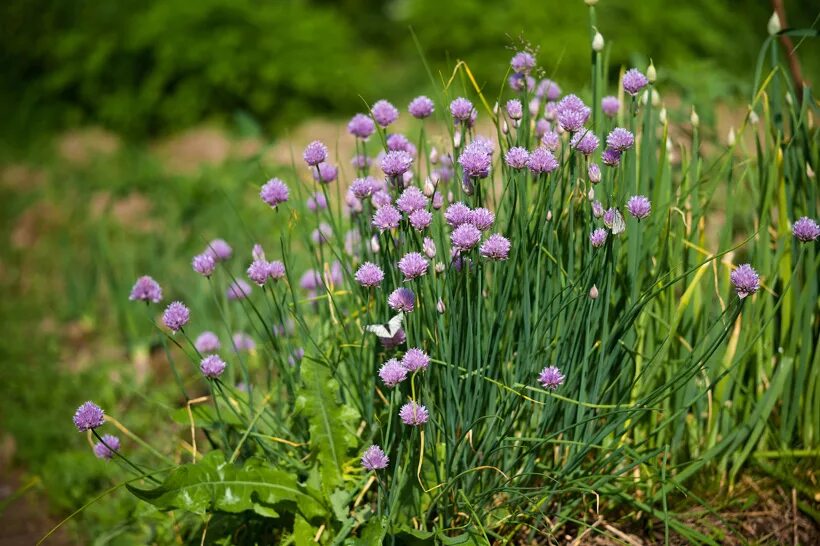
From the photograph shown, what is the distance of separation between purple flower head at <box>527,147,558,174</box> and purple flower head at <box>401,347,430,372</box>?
438 mm

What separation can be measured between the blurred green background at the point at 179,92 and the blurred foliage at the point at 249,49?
13mm

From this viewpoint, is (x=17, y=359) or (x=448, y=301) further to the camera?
(x=17, y=359)

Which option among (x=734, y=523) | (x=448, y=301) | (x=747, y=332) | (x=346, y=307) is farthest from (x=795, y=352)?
(x=346, y=307)

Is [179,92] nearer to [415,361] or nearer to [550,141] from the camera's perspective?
[550,141]

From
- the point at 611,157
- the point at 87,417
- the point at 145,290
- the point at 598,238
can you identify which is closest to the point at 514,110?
the point at 611,157

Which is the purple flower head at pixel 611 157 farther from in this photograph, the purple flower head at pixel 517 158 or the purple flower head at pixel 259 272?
the purple flower head at pixel 259 272

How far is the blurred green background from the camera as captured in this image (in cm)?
423

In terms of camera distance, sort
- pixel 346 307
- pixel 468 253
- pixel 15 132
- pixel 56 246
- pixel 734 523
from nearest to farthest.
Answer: pixel 468 253, pixel 734 523, pixel 346 307, pixel 56 246, pixel 15 132

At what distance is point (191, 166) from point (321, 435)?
3985mm

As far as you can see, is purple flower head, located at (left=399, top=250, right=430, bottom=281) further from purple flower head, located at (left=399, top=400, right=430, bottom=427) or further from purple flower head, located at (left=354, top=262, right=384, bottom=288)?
purple flower head, located at (left=399, top=400, right=430, bottom=427)

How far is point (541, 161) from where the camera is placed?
1.73 meters

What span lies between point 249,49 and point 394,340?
4536 mm

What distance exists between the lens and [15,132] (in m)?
6.02

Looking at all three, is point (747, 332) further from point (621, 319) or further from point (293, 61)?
point (293, 61)
